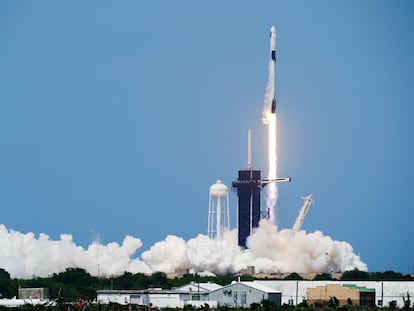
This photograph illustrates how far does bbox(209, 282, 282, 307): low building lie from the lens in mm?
121125

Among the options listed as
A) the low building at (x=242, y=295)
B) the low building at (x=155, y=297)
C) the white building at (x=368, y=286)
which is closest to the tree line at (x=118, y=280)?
the white building at (x=368, y=286)

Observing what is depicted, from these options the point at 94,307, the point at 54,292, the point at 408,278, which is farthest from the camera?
the point at 408,278

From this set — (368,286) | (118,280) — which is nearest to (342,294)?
(368,286)

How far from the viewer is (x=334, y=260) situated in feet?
533

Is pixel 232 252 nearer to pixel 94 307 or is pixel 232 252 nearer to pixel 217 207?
pixel 217 207

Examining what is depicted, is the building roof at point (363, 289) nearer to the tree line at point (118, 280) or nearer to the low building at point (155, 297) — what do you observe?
the low building at point (155, 297)

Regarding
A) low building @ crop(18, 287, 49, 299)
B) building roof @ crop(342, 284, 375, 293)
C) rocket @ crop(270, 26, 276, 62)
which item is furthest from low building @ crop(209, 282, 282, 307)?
rocket @ crop(270, 26, 276, 62)

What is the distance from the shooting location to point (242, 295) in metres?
122

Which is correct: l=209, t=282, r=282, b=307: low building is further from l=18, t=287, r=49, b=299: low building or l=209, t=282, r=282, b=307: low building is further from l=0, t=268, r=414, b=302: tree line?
l=0, t=268, r=414, b=302: tree line

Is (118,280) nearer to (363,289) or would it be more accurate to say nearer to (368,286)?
(368,286)

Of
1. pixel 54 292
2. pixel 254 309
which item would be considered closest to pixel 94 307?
pixel 254 309

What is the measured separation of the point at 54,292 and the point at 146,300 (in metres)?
17.8

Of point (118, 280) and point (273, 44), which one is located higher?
point (273, 44)

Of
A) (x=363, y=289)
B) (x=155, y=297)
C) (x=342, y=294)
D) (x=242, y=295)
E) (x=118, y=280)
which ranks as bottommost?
(x=155, y=297)
